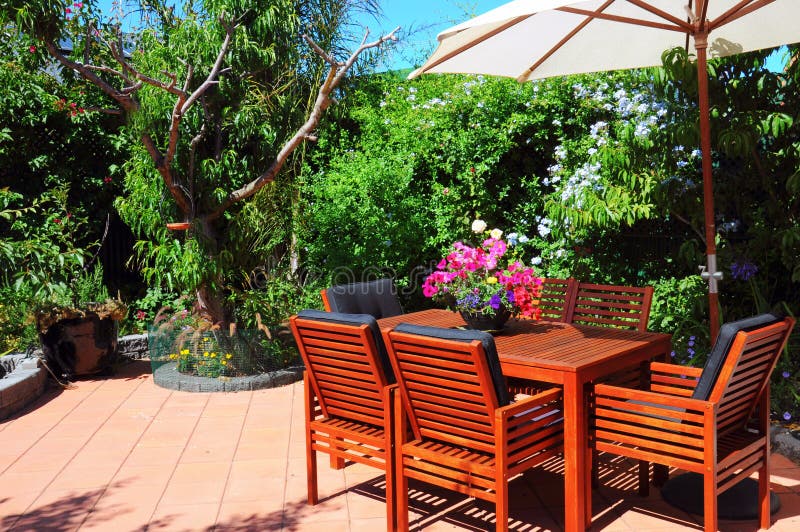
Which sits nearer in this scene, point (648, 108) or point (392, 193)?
point (648, 108)

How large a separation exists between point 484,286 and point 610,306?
1.09 metres

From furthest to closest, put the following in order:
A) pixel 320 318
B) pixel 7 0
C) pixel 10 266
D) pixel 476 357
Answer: pixel 10 266 → pixel 7 0 → pixel 320 318 → pixel 476 357

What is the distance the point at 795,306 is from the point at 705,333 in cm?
64

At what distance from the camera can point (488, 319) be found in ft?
12.9

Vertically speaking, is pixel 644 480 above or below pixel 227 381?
below

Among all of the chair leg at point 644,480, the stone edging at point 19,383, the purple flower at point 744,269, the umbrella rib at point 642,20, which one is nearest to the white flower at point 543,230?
the purple flower at point 744,269

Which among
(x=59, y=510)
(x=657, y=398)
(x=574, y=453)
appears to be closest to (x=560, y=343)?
(x=574, y=453)

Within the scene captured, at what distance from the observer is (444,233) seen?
7.23m

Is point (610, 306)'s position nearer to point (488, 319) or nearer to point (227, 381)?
point (488, 319)

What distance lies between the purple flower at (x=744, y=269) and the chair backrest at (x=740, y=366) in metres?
2.28

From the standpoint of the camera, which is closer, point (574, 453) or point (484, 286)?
point (574, 453)

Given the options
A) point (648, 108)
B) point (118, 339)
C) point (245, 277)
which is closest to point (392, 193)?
point (245, 277)

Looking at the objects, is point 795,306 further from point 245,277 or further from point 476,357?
point 245,277

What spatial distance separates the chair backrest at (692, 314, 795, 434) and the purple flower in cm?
228
